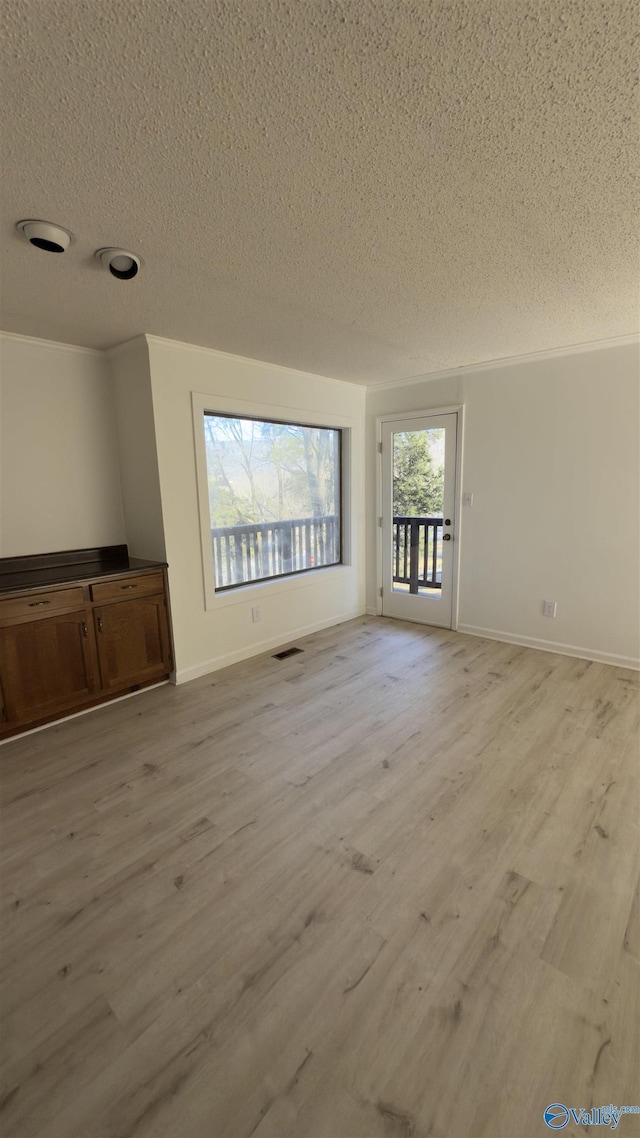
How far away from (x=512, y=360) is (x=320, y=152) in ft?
9.08

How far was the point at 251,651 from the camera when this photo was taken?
3748mm

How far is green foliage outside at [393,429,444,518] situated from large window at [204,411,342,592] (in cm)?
62

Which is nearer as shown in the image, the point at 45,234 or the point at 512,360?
the point at 45,234

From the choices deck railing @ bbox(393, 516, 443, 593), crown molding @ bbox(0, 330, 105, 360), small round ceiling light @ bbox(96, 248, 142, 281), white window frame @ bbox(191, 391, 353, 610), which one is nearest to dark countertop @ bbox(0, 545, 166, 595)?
white window frame @ bbox(191, 391, 353, 610)

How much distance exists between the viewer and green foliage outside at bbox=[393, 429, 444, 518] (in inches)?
163

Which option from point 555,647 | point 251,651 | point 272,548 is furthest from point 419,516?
point 251,651

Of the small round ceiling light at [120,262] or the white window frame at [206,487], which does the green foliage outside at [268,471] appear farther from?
the small round ceiling light at [120,262]

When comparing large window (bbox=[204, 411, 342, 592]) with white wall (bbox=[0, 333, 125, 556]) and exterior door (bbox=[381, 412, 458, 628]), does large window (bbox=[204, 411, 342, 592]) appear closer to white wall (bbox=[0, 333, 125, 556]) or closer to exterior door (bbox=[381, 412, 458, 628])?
exterior door (bbox=[381, 412, 458, 628])

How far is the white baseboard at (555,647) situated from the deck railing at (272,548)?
61.4 inches

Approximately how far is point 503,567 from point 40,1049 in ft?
12.4

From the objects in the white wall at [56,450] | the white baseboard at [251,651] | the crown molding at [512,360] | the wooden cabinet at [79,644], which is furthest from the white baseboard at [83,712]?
the crown molding at [512,360]

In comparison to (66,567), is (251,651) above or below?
below

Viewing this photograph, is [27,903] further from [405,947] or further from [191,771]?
[405,947]

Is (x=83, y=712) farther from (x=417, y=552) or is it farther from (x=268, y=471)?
(x=417, y=552)
